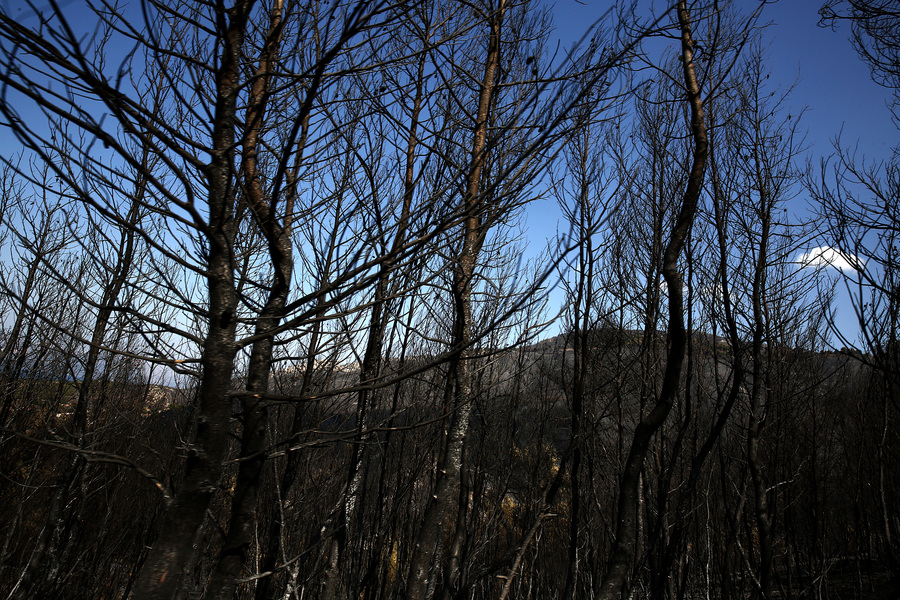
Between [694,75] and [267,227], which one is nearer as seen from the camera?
[267,227]

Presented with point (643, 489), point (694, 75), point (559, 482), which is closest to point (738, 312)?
point (643, 489)

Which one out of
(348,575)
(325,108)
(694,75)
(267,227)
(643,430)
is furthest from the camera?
(348,575)

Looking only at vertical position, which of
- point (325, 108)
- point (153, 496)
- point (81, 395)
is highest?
point (325, 108)

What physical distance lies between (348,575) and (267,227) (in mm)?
5386

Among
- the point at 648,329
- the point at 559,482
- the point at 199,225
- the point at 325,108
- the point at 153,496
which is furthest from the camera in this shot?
the point at 153,496

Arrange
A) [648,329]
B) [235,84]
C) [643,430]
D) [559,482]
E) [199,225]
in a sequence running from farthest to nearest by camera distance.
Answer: [648,329], [559,482], [643,430], [235,84], [199,225]

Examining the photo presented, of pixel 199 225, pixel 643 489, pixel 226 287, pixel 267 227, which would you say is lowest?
pixel 643 489

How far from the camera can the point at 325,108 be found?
2350 millimetres

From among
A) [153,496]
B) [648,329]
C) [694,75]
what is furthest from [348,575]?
[153,496]

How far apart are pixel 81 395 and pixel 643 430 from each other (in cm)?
698

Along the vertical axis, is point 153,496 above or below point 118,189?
below

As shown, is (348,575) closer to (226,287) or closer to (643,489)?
(643,489)

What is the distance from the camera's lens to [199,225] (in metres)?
1.45

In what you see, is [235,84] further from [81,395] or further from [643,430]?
[81,395]
